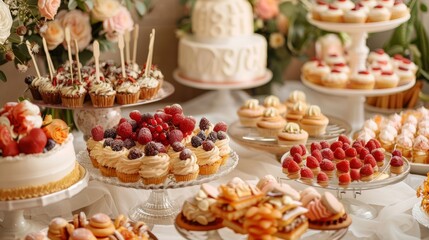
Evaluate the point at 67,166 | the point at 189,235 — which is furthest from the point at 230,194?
the point at 67,166

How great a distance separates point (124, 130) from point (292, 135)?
2.10ft

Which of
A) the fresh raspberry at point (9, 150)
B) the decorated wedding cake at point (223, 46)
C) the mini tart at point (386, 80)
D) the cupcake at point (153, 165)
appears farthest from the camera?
the decorated wedding cake at point (223, 46)

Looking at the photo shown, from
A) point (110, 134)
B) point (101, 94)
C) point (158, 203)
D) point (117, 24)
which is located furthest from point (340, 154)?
point (117, 24)

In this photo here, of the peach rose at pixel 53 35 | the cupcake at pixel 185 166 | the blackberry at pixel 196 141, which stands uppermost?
the peach rose at pixel 53 35

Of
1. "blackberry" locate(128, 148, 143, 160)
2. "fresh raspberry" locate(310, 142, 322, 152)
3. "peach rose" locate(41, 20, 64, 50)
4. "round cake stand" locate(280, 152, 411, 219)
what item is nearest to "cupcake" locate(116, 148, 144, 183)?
"blackberry" locate(128, 148, 143, 160)

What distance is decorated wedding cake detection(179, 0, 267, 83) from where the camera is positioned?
3.06 m

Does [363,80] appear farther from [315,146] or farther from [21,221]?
[21,221]

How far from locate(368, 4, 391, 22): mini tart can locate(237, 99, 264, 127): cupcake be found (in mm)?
551

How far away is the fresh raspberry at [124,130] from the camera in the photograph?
204 cm

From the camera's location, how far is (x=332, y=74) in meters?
2.81

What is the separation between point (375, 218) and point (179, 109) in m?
0.66

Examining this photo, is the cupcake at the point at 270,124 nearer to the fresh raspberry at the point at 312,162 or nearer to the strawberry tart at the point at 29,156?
the fresh raspberry at the point at 312,162

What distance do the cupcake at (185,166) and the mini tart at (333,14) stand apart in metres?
1.10

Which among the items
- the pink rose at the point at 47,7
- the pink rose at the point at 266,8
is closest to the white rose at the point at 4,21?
the pink rose at the point at 47,7
